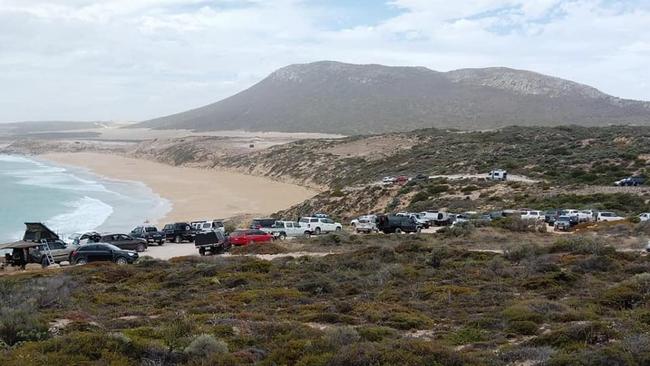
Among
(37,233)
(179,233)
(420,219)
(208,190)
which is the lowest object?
(208,190)

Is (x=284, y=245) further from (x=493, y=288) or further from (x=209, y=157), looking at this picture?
(x=209, y=157)

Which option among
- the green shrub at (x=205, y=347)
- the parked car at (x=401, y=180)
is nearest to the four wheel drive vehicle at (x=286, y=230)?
the parked car at (x=401, y=180)

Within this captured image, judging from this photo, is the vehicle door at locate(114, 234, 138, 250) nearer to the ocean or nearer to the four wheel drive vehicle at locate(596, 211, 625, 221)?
the ocean

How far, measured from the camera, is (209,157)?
123250 mm

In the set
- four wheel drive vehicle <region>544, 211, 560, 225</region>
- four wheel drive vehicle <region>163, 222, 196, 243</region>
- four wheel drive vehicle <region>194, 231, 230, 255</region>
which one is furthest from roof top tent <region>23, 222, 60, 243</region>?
four wheel drive vehicle <region>544, 211, 560, 225</region>

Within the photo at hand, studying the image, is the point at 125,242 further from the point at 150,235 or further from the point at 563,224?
the point at 563,224

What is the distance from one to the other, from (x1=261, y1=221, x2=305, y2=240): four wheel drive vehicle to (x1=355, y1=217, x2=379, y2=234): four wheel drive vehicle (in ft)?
12.0

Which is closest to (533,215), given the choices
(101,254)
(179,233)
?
(179,233)

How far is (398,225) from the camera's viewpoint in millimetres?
37375

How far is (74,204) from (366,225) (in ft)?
132

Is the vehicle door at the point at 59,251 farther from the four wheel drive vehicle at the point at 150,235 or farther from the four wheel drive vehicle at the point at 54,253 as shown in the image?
the four wheel drive vehicle at the point at 150,235

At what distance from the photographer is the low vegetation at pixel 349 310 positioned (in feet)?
35.0

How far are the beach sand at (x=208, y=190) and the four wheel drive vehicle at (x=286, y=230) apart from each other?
58.9ft

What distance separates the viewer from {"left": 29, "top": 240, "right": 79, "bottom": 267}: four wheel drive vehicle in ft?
94.4
